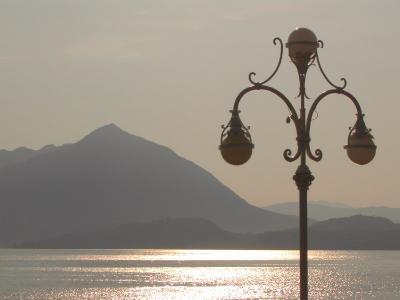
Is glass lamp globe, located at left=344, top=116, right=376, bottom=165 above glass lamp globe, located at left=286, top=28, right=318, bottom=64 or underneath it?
underneath

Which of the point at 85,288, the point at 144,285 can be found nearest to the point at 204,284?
the point at 144,285

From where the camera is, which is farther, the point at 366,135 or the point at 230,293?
the point at 230,293

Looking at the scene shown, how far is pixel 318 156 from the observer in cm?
1323

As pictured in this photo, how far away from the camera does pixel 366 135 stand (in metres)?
13.8

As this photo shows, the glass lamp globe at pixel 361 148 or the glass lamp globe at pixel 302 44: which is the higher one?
the glass lamp globe at pixel 302 44

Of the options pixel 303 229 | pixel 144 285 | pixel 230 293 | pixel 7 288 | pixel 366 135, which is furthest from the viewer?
pixel 144 285

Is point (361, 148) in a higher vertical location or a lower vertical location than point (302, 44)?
lower

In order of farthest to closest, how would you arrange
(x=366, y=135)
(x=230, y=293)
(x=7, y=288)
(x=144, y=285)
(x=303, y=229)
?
1. (x=144, y=285)
2. (x=7, y=288)
3. (x=230, y=293)
4. (x=366, y=135)
5. (x=303, y=229)

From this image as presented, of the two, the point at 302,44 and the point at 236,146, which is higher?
the point at 302,44

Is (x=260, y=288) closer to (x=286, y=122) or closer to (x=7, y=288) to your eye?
(x=7, y=288)

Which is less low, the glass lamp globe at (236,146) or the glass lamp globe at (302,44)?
the glass lamp globe at (302,44)

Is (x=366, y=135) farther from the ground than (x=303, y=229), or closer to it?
farther from the ground

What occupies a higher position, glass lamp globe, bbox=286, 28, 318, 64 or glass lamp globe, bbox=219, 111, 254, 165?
glass lamp globe, bbox=286, 28, 318, 64

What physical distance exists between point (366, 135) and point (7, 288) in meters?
142
